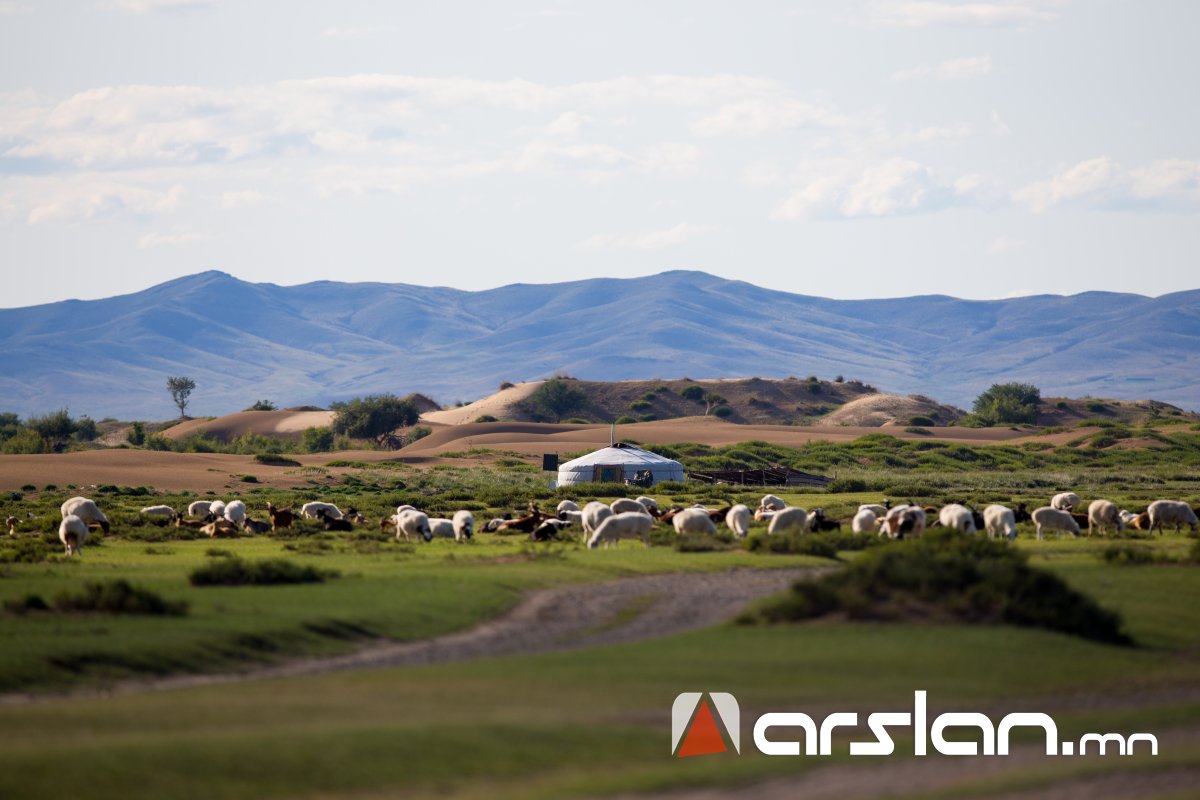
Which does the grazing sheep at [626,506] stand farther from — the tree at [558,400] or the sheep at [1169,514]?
the tree at [558,400]

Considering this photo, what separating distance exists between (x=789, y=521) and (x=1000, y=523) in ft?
15.7

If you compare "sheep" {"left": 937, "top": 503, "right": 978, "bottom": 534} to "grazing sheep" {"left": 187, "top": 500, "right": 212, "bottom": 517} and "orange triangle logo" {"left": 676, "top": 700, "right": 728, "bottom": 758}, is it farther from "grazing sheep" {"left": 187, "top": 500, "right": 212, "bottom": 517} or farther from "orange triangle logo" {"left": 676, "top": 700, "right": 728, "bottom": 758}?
"grazing sheep" {"left": 187, "top": 500, "right": 212, "bottom": 517}

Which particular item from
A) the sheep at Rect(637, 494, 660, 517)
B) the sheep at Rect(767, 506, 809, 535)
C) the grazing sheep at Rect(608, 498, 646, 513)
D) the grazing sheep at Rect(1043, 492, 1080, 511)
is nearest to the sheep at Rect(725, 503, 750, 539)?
the sheep at Rect(767, 506, 809, 535)

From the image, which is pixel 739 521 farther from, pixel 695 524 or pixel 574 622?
pixel 574 622

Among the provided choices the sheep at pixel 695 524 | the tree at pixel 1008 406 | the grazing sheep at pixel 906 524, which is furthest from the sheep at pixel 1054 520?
the tree at pixel 1008 406

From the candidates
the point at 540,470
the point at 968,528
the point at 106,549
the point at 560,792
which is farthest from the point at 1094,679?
the point at 540,470

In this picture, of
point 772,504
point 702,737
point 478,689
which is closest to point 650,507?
point 772,504

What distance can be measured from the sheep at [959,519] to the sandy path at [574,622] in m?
4.50

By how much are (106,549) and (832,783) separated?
24865mm

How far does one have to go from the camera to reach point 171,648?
18.3 m

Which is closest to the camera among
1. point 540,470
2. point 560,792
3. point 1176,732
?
point 560,792

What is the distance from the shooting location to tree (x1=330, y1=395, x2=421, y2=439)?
5251 inches

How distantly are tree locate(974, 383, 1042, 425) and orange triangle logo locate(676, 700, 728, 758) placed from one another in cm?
13916

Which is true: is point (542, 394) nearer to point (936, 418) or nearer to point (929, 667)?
point (936, 418)
